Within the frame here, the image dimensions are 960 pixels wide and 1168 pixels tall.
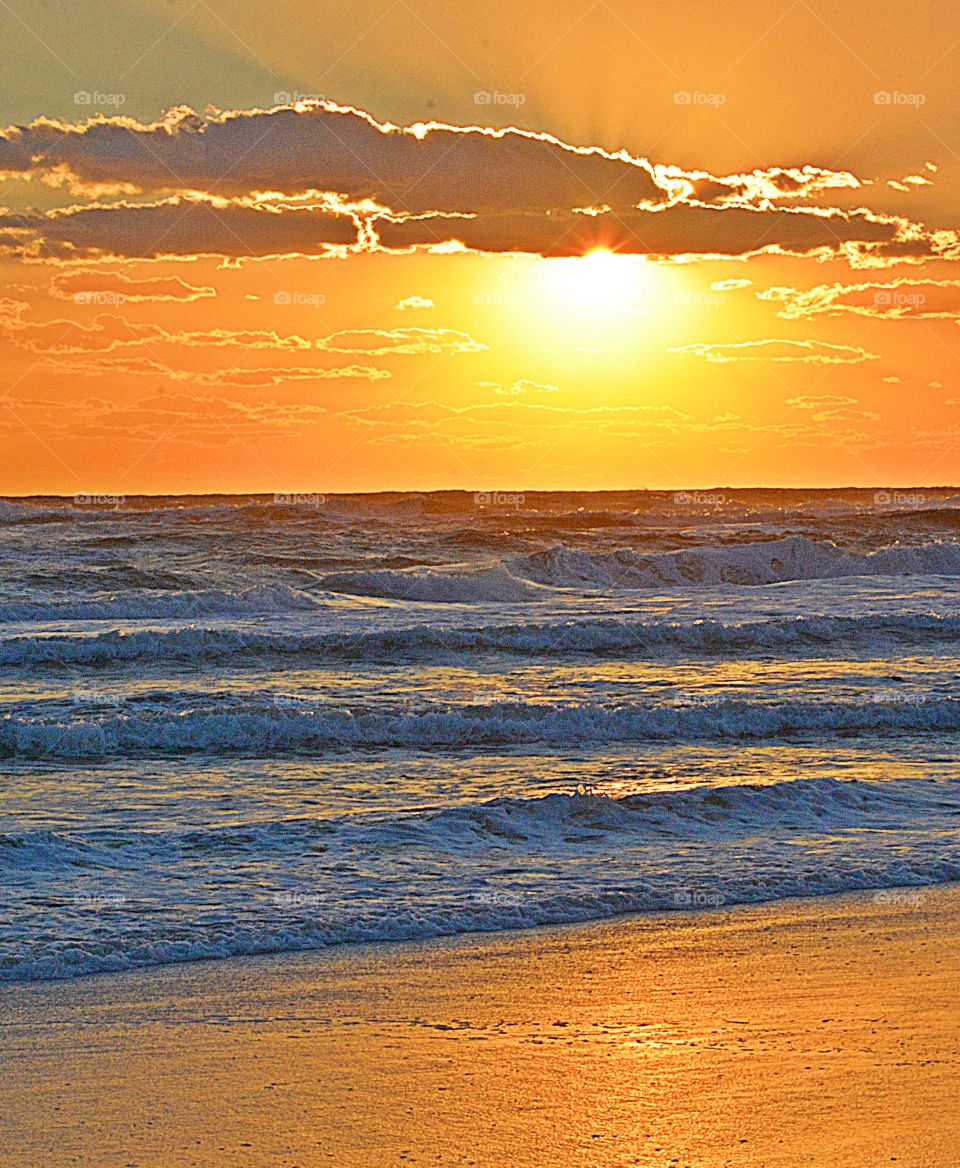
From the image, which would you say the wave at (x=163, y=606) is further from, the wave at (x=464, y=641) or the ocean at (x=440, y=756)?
the wave at (x=464, y=641)

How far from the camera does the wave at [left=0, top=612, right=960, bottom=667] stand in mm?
19578

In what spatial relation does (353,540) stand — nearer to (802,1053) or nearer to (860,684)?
(860,684)

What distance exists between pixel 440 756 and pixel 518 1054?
737cm

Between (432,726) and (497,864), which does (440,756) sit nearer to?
(432,726)

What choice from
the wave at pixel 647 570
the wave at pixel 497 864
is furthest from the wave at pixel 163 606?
the wave at pixel 497 864

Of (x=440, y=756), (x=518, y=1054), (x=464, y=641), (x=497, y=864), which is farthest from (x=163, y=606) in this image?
(x=518, y=1054)

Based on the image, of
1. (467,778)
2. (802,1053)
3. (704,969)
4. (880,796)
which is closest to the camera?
(802,1053)

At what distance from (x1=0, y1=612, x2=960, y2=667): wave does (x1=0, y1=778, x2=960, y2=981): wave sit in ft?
31.5

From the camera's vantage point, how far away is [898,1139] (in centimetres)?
438

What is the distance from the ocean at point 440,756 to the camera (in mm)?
7809

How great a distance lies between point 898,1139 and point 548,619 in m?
19.1

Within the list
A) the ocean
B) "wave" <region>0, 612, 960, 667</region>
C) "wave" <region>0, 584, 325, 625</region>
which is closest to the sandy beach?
Answer: the ocean

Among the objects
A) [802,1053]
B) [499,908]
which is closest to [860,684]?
[499,908]

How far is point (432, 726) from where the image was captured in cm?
1377
